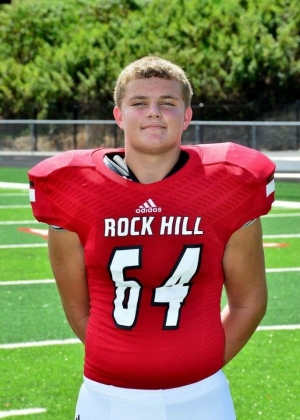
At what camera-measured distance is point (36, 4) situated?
3759 centimetres

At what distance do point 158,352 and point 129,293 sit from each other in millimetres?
187

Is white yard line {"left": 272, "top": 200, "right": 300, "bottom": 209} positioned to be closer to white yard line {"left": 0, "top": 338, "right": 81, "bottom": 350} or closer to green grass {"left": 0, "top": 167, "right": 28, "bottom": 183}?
green grass {"left": 0, "top": 167, "right": 28, "bottom": 183}

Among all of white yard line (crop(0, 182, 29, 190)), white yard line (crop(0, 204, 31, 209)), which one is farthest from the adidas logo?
white yard line (crop(0, 182, 29, 190))

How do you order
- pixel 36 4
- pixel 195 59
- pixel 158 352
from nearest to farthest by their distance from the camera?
1. pixel 158 352
2. pixel 195 59
3. pixel 36 4

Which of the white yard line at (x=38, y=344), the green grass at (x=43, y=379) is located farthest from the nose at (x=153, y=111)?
the white yard line at (x=38, y=344)

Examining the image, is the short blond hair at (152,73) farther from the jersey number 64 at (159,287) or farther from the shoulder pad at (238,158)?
the jersey number 64 at (159,287)

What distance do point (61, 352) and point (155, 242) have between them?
3882 millimetres

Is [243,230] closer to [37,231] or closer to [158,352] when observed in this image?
[158,352]

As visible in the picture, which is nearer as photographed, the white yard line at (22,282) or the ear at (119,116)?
the ear at (119,116)

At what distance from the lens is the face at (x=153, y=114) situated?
9.69ft

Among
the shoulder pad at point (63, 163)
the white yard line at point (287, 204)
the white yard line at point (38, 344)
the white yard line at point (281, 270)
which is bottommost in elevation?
the white yard line at point (287, 204)

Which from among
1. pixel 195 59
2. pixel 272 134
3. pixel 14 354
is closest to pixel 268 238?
pixel 14 354

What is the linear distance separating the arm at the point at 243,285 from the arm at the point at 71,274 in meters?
0.44

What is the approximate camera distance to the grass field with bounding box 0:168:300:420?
18.3ft
